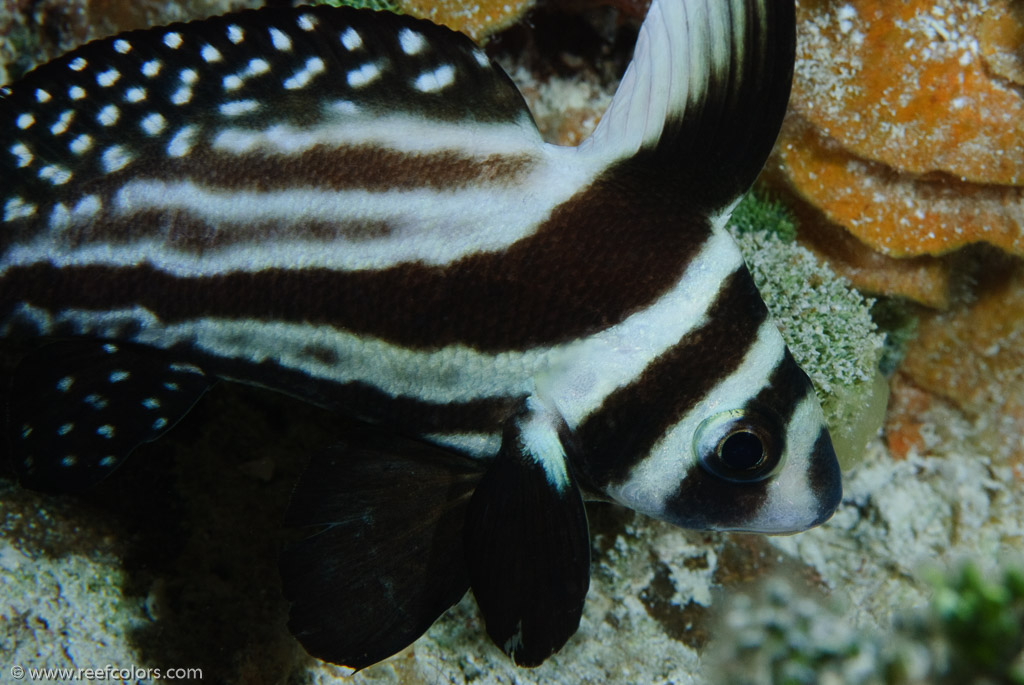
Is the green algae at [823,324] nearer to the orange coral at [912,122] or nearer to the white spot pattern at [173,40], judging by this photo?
the orange coral at [912,122]

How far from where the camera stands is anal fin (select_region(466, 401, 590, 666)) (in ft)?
6.27

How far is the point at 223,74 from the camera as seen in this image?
1.98 metres

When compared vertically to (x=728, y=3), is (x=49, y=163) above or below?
below

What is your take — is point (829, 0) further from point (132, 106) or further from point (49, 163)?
point (49, 163)

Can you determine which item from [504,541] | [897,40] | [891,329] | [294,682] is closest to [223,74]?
[504,541]

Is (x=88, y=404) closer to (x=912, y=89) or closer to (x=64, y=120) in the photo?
(x=64, y=120)

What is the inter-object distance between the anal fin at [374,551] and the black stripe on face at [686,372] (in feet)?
1.67

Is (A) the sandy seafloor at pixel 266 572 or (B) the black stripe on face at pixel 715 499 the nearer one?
(B) the black stripe on face at pixel 715 499

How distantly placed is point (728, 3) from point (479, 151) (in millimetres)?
749

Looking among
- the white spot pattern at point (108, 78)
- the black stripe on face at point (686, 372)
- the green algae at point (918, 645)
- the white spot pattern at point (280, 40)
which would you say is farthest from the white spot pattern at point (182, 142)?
the green algae at point (918, 645)

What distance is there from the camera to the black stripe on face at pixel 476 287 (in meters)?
1.89

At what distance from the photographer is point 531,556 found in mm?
1912

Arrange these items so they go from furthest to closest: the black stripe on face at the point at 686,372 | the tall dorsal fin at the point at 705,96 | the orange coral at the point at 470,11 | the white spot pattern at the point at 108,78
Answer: the orange coral at the point at 470,11 → the white spot pattern at the point at 108,78 → the black stripe on face at the point at 686,372 → the tall dorsal fin at the point at 705,96

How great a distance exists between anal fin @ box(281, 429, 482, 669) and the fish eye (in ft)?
2.31
